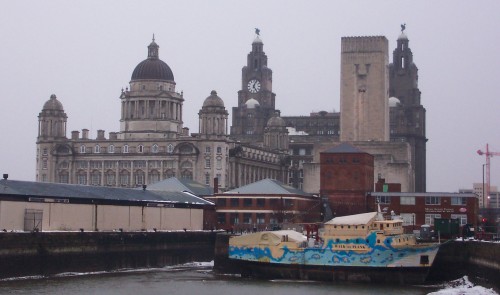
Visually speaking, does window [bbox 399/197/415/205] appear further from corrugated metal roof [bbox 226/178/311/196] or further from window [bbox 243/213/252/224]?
window [bbox 243/213/252/224]

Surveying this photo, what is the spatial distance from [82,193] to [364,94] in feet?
242

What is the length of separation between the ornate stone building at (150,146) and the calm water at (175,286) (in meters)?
76.3

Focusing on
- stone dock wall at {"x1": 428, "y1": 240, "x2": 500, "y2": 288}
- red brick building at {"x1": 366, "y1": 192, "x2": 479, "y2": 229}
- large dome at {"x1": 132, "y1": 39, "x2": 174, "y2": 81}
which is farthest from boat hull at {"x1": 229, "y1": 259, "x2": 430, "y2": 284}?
large dome at {"x1": 132, "y1": 39, "x2": 174, "y2": 81}

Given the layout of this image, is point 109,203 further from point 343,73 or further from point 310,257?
point 343,73

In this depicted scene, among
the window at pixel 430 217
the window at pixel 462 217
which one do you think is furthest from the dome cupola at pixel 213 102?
the window at pixel 462 217

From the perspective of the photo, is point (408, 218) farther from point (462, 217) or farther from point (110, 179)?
point (110, 179)

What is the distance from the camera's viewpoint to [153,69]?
176m

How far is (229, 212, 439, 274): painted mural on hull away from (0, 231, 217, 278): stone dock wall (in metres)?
13.2

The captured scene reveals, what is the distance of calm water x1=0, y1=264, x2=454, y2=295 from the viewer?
70812 mm

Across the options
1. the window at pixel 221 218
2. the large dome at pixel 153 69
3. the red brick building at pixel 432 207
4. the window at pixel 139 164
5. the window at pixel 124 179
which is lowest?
the window at pixel 221 218

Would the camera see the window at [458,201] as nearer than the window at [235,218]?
Yes

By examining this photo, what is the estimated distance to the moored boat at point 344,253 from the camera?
7812 cm

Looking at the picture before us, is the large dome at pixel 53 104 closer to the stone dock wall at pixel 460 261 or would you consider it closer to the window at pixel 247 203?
the window at pixel 247 203

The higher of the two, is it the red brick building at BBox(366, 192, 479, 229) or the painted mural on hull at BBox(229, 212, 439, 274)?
the red brick building at BBox(366, 192, 479, 229)
